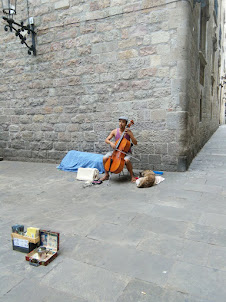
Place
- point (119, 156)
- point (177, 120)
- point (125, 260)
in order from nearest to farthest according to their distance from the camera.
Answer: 1. point (125, 260)
2. point (119, 156)
3. point (177, 120)

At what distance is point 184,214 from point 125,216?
0.67m

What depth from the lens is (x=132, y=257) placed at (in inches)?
75.9

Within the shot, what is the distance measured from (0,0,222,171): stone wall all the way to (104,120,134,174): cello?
102 cm

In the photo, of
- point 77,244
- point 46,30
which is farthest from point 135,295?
point 46,30

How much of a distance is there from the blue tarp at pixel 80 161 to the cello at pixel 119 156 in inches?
36.5

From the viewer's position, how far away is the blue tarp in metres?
5.00

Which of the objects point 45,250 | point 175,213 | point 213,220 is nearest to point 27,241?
point 45,250

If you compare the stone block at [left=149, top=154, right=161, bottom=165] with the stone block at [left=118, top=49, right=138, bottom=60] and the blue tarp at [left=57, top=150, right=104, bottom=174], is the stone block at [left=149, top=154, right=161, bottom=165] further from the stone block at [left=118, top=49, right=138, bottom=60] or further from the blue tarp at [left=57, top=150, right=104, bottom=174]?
the stone block at [left=118, top=49, right=138, bottom=60]

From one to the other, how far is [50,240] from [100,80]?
400cm

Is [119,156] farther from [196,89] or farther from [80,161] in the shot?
[196,89]

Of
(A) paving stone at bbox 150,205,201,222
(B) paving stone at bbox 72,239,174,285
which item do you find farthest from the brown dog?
(B) paving stone at bbox 72,239,174,285

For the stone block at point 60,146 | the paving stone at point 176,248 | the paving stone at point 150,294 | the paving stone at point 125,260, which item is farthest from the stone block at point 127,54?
the paving stone at point 150,294

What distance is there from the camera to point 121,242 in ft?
7.09

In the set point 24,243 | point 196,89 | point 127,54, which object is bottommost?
point 24,243
